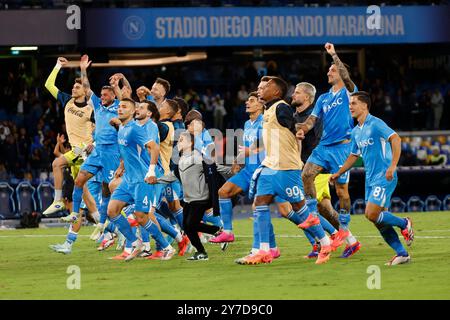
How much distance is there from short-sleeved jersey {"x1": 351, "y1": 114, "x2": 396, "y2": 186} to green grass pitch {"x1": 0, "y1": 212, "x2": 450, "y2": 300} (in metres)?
1.16

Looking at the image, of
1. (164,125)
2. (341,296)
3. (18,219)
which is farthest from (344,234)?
(18,219)

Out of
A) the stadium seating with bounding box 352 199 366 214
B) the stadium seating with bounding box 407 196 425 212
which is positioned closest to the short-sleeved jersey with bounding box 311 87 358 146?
the stadium seating with bounding box 352 199 366 214

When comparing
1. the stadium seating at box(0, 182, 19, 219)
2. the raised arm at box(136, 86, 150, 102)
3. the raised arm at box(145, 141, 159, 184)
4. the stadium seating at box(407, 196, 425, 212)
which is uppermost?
the raised arm at box(136, 86, 150, 102)

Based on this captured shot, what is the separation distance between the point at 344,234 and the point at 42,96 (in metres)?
19.8

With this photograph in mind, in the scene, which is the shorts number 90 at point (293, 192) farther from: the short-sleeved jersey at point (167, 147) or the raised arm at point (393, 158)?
the short-sleeved jersey at point (167, 147)

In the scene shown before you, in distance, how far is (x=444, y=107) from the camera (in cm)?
3391

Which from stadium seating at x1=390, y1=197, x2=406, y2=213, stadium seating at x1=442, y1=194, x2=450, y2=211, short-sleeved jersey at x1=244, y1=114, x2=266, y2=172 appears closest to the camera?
short-sleeved jersey at x1=244, y1=114, x2=266, y2=172

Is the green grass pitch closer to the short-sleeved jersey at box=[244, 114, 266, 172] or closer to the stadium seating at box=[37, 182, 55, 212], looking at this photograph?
the short-sleeved jersey at box=[244, 114, 266, 172]

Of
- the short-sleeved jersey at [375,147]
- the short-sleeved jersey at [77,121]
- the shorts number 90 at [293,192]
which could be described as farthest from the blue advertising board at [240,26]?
the short-sleeved jersey at [375,147]

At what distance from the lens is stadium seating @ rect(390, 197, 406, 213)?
28.5m

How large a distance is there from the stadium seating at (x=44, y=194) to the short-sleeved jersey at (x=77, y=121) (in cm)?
814

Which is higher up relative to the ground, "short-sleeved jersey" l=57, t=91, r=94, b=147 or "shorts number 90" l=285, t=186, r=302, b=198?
"short-sleeved jersey" l=57, t=91, r=94, b=147

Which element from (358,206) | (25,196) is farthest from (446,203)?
(25,196)
